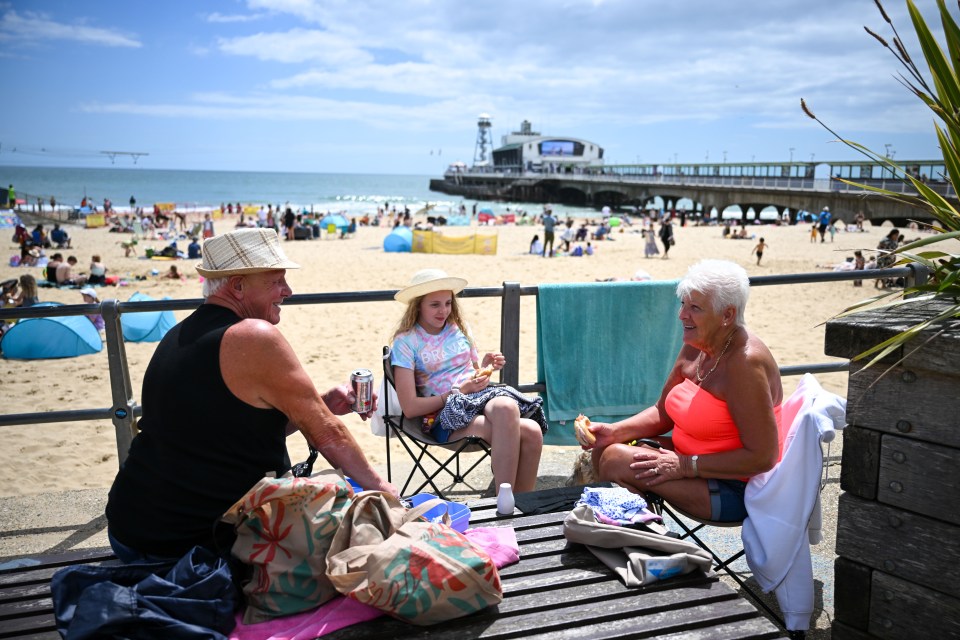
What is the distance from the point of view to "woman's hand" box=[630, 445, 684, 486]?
2.66m

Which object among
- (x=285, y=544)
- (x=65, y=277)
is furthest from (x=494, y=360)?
(x=65, y=277)

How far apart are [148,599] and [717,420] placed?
196 cm

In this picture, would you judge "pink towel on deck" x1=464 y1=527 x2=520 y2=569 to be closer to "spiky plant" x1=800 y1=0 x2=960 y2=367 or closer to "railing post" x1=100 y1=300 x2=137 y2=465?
"spiky plant" x1=800 y1=0 x2=960 y2=367

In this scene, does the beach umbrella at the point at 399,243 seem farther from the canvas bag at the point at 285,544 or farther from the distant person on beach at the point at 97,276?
the canvas bag at the point at 285,544

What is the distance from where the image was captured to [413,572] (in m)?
1.72

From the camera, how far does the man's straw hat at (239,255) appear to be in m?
2.27

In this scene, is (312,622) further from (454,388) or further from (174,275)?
(174,275)

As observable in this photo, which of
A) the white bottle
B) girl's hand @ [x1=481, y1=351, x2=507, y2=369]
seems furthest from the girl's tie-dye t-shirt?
the white bottle

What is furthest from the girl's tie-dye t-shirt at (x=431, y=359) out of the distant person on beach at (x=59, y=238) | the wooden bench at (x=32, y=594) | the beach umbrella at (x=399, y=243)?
the distant person on beach at (x=59, y=238)

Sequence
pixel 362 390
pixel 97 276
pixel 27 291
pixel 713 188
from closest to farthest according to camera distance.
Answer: pixel 362 390
pixel 27 291
pixel 97 276
pixel 713 188

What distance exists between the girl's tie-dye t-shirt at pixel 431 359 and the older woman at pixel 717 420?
1068 millimetres

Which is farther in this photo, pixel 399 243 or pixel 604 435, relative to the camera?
pixel 399 243

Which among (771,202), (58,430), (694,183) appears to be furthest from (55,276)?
(694,183)

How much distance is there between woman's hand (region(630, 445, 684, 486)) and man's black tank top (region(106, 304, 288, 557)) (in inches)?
57.9
